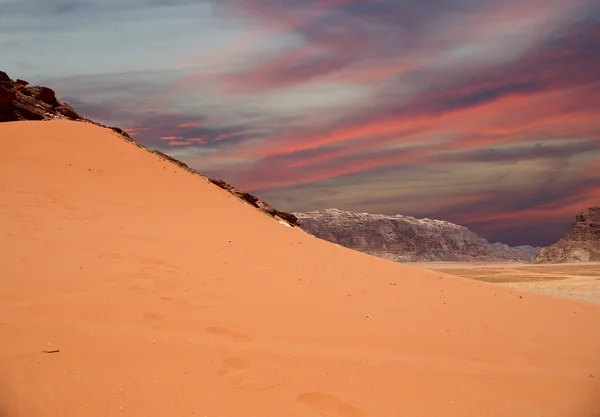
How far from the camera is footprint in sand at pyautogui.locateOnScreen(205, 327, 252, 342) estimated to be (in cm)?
578

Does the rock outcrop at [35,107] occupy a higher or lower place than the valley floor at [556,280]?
higher

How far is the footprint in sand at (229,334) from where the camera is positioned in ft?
19.0

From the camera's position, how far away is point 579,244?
101250 millimetres

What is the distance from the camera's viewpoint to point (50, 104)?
79.0ft

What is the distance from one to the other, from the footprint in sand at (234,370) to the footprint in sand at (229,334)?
553 mm

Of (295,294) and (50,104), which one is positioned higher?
(50,104)

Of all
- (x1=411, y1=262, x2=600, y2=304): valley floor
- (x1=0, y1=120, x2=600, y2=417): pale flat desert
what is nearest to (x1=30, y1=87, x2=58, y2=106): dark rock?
(x1=0, y1=120, x2=600, y2=417): pale flat desert

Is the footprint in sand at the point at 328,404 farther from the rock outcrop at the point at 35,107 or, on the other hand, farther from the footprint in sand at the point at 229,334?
the rock outcrop at the point at 35,107

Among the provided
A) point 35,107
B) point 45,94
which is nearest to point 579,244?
point 45,94

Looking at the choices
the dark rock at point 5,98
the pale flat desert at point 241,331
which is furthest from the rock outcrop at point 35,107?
the pale flat desert at point 241,331

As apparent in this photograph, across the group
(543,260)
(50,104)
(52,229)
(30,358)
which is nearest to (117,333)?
(30,358)

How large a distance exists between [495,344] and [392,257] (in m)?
163

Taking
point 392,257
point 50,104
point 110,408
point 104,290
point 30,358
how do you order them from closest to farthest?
point 110,408 → point 30,358 → point 104,290 → point 50,104 → point 392,257

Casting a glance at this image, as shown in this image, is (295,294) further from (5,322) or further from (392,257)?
(392,257)
